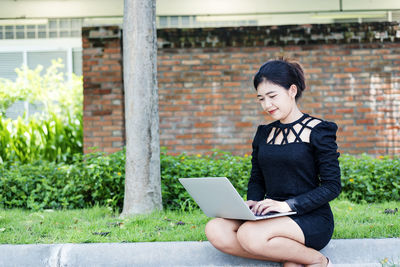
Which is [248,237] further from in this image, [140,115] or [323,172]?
[140,115]

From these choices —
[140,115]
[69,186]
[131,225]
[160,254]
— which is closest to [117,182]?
[69,186]

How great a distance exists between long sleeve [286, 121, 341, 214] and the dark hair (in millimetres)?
311

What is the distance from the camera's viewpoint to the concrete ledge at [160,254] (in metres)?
2.96

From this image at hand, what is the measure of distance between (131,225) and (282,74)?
1772 millimetres

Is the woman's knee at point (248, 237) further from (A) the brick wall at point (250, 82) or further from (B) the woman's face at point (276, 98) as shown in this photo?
(A) the brick wall at point (250, 82)

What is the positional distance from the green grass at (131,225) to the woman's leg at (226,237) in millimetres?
439

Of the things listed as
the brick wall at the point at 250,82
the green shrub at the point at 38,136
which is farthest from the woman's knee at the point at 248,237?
the green shrub at the point at 38,136

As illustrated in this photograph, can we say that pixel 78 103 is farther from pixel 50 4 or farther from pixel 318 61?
pixel 318 61

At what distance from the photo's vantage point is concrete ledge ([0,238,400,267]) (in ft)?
9.72

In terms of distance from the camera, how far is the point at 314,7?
34.7 feet

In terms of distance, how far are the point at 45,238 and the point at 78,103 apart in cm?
584

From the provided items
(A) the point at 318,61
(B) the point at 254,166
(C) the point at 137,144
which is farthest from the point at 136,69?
(A) the point at 318,61

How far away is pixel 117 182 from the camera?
4734mm

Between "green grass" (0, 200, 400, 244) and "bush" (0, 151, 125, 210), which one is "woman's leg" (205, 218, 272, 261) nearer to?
"green grass" (0, 200, 400, 244)
